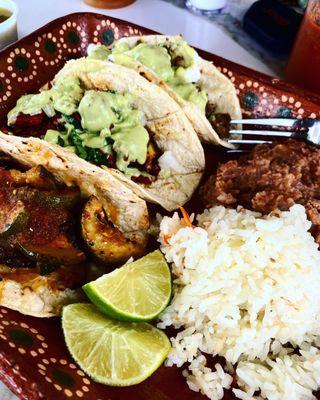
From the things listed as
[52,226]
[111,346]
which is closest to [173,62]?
[52,226]

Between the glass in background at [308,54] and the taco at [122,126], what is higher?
the glass in background at [308,54]

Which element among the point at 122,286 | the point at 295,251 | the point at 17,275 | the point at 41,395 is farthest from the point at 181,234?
the point at 41,395

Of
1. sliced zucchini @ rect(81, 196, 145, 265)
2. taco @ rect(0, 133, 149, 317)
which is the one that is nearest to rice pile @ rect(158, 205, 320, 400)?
sliced zucchini @ rect(81, 196, 145, 265)

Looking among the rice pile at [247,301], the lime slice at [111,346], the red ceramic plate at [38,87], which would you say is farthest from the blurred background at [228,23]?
the lime slice at [111,346]

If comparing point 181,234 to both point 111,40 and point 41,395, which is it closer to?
point 41,395

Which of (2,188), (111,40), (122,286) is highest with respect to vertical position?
(111,40)

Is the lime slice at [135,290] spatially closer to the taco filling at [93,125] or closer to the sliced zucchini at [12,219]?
the sliced zucchini at [12,219]
